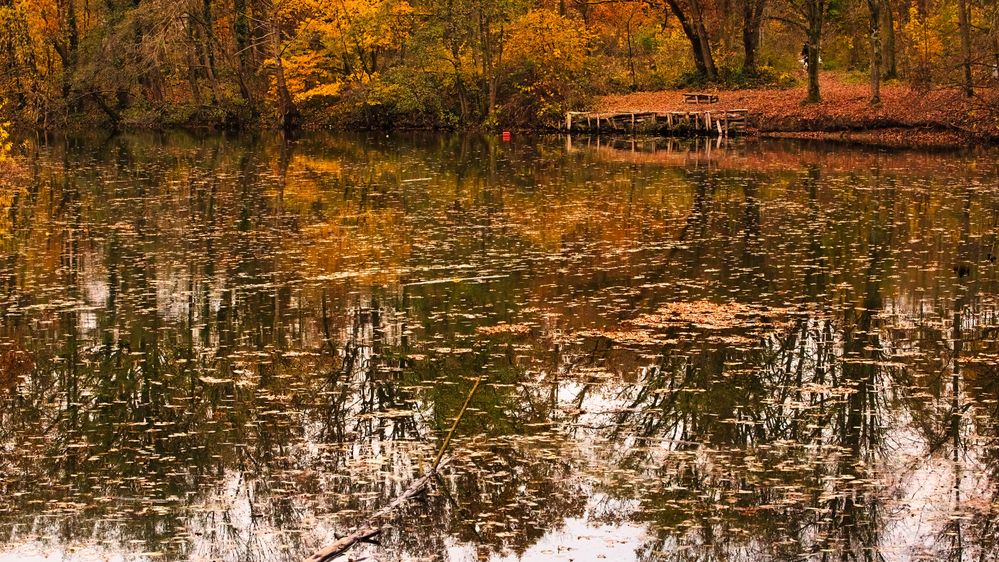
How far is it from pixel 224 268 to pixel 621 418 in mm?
8459

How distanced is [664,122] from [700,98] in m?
2.49

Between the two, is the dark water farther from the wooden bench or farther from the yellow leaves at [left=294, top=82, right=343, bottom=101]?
the yellow leaves at [left=294, top=82, right=343, bottom=101]

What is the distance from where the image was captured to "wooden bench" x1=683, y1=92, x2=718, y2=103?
4297 cm

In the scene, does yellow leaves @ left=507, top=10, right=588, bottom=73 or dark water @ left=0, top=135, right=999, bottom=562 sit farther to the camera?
yellow leaves @ left=507, top=10, right=588, bottom=73

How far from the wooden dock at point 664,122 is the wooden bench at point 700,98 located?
6.77ft

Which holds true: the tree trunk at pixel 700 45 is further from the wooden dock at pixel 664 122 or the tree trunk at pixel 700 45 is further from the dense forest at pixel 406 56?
the wooden dock at pixel 664 122

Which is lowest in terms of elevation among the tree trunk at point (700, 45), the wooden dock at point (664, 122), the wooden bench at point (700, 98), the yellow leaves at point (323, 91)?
the wooden dock at point (664, 122)

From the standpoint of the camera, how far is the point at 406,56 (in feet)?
159

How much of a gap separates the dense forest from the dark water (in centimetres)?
2338

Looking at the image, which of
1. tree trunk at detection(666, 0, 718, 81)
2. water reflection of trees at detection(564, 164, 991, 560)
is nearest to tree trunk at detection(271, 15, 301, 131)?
tree trunk at detection(666, 0, 718, 81)

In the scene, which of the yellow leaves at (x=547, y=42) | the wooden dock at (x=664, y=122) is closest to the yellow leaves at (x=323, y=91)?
the yellow leaves at (x=547, y=42)

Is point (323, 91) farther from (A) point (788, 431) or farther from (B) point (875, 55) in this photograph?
(A) point (788, 431)

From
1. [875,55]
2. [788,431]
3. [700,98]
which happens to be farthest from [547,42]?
[788,431]

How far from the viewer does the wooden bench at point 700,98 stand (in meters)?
43.0
